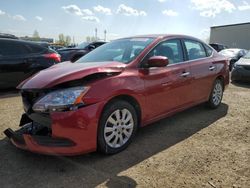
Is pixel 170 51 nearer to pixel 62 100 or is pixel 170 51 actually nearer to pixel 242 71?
pixel 62 100

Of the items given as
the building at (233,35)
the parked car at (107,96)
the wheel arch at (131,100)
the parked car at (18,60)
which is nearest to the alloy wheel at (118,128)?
the parked car at (107,96)

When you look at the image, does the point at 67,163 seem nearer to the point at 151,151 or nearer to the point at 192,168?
the point at 151,151

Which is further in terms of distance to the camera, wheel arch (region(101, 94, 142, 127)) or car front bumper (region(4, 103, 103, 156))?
wheel arch (region(101, 94, 142, 127))

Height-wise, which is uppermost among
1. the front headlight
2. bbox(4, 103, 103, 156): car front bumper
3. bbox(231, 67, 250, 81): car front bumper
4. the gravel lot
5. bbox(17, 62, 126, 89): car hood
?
bbox(17, 62, 126, 89): car hood

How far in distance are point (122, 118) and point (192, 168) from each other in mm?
1047

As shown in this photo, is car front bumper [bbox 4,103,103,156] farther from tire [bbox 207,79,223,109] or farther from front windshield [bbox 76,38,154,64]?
tire [bbox 207,79,223,109]

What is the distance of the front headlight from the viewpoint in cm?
302

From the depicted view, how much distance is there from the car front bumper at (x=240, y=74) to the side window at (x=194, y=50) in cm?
472

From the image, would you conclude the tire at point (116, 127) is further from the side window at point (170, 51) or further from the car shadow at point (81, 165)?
the side window at point (170, 51)

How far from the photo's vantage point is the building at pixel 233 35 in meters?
28.1

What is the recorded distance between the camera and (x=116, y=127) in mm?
3473

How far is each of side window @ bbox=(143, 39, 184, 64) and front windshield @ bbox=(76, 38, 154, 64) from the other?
0.17 m

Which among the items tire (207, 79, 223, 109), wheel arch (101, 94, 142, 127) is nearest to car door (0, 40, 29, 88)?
wheel arch (101, 94, 142, 127)

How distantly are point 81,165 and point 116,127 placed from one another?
2.06ft
